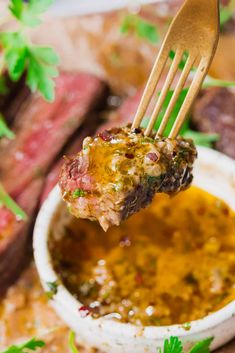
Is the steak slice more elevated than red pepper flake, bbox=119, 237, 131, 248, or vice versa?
the steak slice

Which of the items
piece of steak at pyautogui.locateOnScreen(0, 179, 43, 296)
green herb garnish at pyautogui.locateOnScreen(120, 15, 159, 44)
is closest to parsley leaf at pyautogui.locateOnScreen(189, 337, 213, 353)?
piece of steak at pyautogui.locateOnScreen(0, 179, 43, 296)

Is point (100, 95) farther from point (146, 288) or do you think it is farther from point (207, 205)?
point (146, 288)

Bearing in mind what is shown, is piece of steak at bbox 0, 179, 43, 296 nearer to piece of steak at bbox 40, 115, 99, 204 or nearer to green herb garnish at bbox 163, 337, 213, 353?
piece of steak at bbox 40, 115, 99, 204

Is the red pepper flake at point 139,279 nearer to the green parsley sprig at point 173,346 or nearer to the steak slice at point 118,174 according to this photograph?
the green parsley sprig at point 173,346

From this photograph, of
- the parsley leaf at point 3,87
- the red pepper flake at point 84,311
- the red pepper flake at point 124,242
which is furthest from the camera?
the parsley leaf at point 3,87

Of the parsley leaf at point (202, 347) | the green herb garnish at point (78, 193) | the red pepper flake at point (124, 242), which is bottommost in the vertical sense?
the parsley leaf at point (202, 347)

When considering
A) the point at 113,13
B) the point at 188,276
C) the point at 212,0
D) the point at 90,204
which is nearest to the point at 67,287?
the point at 188,276

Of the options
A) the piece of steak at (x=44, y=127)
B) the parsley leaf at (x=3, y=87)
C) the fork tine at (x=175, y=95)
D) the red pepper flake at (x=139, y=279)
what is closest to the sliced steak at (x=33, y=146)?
the piece of steak at (x=44, y=127)

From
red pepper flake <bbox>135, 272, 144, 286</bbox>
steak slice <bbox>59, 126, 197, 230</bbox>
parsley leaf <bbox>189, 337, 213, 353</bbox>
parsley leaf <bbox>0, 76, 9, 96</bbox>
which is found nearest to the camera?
steak slice <bbox>59, 126, 197, 230</bbox>
